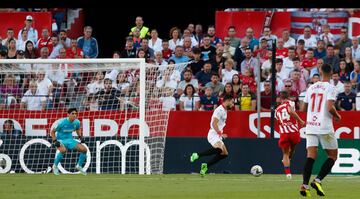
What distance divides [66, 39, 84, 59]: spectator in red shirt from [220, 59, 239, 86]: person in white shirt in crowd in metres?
3.98

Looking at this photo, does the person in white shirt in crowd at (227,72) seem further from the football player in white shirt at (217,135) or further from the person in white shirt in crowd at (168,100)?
the football player in white shirt at (217,135)

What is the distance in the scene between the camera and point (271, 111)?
27.3 metres

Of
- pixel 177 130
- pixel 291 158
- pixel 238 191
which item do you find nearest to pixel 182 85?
pixel 177 130

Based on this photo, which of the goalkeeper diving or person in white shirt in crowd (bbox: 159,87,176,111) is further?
person in white shirt in crowd (bbox: 159,87,176,111)

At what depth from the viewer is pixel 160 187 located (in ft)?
64.7

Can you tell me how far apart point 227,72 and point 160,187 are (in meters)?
9.80

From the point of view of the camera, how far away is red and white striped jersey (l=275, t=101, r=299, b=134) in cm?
2539

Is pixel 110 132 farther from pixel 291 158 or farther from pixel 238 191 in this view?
pixel 238 191

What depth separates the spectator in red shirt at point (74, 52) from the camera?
30391 millimetres

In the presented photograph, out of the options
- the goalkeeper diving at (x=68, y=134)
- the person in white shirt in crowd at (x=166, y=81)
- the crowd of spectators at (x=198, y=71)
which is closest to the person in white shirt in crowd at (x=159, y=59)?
the crowd of spectators at (x=198, y=71)

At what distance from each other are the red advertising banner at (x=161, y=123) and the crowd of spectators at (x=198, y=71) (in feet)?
0.90

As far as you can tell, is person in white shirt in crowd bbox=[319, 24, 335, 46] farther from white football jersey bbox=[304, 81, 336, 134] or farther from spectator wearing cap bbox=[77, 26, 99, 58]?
white football jersey bbox=[304, 81, 336, 134]

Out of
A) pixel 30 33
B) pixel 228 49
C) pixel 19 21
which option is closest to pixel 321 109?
pixel 228 49

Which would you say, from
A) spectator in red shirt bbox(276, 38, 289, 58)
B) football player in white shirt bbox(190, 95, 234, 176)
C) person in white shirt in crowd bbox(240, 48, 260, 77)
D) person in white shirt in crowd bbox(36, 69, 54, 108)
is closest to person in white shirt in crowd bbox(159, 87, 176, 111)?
person in white shirt in crowd bbox(240, 48, 260, 77)
